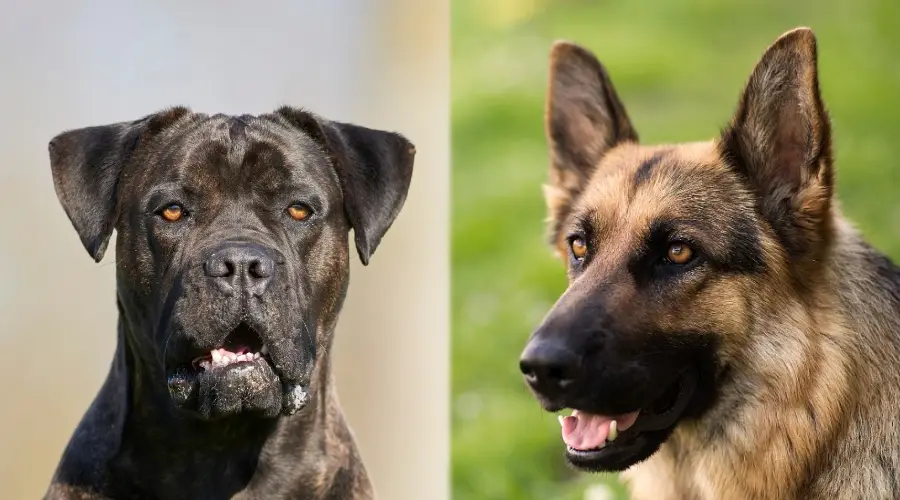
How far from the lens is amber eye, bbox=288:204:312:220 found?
3.22 m

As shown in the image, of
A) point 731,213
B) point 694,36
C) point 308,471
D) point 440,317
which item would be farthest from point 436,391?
point 694,36

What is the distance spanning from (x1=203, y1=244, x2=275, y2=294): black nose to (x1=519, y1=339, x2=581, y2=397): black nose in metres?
0.77

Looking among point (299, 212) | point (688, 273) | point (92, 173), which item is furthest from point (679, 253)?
point (92, 173)

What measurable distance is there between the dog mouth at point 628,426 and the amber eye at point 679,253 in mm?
334

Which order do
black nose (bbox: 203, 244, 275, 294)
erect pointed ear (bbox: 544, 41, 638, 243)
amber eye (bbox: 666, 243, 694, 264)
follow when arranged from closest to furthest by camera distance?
black nose (bbox: 203, 244, 275, 294) < amber eye (bbox: 666, 243, 694, 264) < erect pointed ear (bbox: 544, 41, 638, 243)

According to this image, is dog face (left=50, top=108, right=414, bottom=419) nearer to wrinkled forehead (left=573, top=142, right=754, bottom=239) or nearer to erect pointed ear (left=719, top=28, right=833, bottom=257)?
wrinkled forehead (left=573, top=142, right=754, bottom=239)

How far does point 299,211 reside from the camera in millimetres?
3229

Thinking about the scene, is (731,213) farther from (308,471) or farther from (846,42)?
(846,42)

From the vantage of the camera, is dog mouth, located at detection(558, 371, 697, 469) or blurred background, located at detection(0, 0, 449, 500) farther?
blurred background, located at detection(0, 0, 449, 500)

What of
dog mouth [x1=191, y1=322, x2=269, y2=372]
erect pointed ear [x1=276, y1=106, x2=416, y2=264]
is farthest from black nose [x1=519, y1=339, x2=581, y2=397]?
dog mouth [x1=191, y1=322, x2=269, y2=372]

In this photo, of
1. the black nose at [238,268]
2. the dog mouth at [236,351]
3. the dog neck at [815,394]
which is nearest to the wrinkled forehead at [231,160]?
the black nose at [238,268]

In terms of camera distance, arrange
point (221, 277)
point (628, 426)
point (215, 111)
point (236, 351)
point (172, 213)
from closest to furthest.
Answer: point (221, 277) → point (236, 351) → point (172, 213) → point (628, 426) → point (215, 111)

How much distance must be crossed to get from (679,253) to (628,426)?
54 cm

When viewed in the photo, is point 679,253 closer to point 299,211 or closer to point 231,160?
point 299,211
